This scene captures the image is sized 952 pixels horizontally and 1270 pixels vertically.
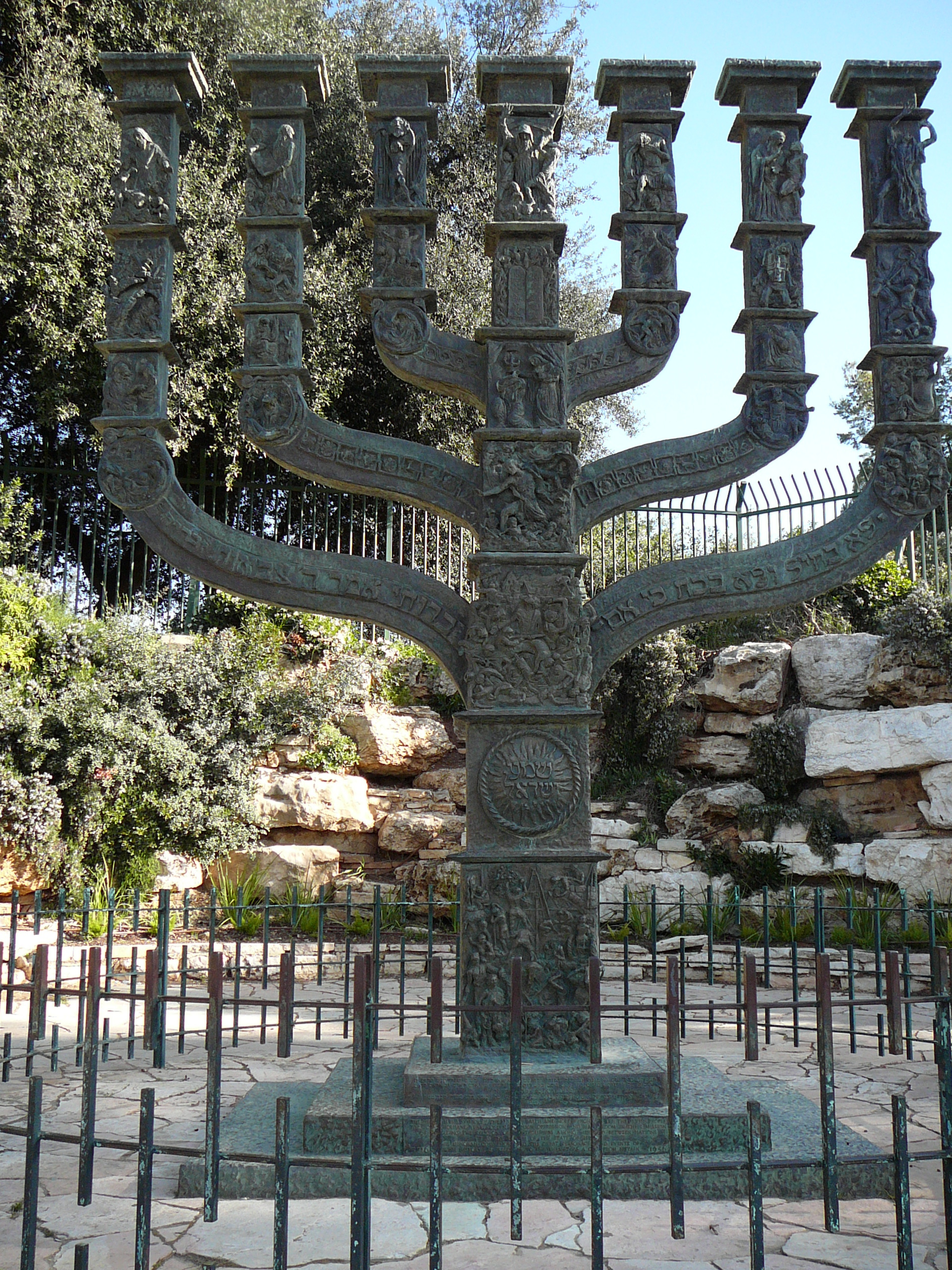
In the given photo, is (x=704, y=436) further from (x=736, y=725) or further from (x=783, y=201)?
(x=736, y=725)

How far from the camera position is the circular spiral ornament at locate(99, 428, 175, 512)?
4.24 metres

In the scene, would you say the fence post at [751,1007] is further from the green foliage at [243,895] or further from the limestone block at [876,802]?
the limestone block at [876,802]

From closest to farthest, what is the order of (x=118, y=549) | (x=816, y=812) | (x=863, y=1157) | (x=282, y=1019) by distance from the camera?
(x=863, y=1157), (x=282, y=1019), (x=816, y=812), (x=118, y=549)

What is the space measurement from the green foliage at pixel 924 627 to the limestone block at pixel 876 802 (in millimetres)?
1148

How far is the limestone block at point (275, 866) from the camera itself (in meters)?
9.52

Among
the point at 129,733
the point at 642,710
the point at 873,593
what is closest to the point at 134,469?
the point at 129,733

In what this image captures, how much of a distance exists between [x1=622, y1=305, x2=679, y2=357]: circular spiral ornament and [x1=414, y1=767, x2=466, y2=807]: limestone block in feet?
20.8

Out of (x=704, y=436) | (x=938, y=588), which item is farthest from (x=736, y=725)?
(x=704, y=436)

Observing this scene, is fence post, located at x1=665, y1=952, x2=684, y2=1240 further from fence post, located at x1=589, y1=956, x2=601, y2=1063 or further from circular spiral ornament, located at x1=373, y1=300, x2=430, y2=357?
circular spiral ornament, located at x1=373, y1=300, x2=430, y2=357

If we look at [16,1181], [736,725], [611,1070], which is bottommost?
[16,1181]

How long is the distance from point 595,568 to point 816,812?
4175mm

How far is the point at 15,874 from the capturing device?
8781 millimetres

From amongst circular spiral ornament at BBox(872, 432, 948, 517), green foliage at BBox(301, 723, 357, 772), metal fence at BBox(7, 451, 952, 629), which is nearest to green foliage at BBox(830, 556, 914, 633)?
metal fence at BBox(7, 451, 952, 629)

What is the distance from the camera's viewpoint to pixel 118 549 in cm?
1150
